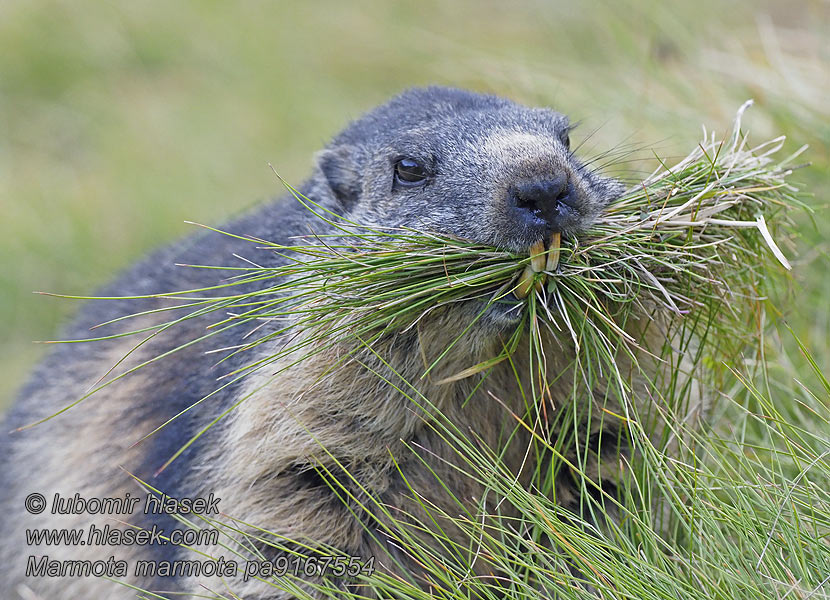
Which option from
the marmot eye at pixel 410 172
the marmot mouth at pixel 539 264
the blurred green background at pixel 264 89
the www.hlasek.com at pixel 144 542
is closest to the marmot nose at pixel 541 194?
the marmot mouth at pixel 539 264

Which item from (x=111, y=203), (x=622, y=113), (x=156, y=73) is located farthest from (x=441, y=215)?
(x=156, y=73)

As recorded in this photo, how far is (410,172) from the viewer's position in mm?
4168

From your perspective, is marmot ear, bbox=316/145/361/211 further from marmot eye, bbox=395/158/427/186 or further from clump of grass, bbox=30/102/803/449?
clump of grass, bbox=30/102/803/449

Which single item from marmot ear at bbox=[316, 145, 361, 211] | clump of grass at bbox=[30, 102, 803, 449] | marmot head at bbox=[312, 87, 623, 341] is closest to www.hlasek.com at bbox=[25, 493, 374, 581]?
clump of grass at bbox=[30, 102, 803, 449]

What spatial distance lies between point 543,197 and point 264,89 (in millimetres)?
8879

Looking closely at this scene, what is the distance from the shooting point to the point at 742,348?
4398 millimetres

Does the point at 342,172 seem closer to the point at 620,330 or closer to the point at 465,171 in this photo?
the point at 465,171

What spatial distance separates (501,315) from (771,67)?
4756 millimetres

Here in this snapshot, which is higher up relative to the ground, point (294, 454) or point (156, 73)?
point (156, 73)

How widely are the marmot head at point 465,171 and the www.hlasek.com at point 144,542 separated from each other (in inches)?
59.3

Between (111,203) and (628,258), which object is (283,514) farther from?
(111,203)

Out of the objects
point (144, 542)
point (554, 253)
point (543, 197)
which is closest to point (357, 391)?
A: point (554, 253)

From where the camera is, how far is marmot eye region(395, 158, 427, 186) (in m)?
4.14

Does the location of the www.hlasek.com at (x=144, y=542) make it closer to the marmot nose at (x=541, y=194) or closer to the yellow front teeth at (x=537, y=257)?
the yellow front teeth at (x=537, y=257)
